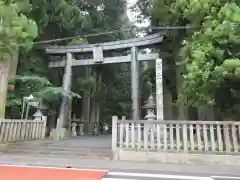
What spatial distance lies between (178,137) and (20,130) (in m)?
6.62

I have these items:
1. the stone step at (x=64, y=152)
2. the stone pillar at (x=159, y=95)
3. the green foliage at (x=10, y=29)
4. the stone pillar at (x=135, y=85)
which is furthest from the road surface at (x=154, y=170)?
the stone pillar at (x=135, y=85)

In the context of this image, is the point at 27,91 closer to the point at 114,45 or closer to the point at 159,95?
the point at 114,45

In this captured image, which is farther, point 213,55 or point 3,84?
point 3,84

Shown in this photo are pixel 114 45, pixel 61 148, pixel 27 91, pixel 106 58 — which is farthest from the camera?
pixel 106 58

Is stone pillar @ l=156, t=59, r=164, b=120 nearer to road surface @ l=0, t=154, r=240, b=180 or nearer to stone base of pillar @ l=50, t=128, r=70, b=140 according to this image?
road surface @ l=0, t=154, r=240, b=180

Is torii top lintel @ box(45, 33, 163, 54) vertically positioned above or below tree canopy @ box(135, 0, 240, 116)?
above

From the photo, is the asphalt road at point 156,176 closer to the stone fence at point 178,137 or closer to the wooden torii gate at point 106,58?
the stone fence at point 178,137

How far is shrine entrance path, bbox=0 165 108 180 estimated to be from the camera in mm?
4745

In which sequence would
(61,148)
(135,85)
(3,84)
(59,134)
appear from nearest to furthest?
(61,148), (3,84), (59,134), (135,85)

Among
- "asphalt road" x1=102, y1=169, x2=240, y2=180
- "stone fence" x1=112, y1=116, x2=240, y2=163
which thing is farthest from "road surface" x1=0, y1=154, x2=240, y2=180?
"stone fence" x1=112, y1=116, x2=240, y2=163

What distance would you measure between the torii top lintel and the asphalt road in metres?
8.39

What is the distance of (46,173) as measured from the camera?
5191 mm

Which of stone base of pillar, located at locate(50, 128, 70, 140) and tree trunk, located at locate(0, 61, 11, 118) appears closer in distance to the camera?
tree trunk, located at locate(0, 61, 11, 118)

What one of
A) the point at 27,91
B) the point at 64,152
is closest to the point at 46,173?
the point at 64,152
